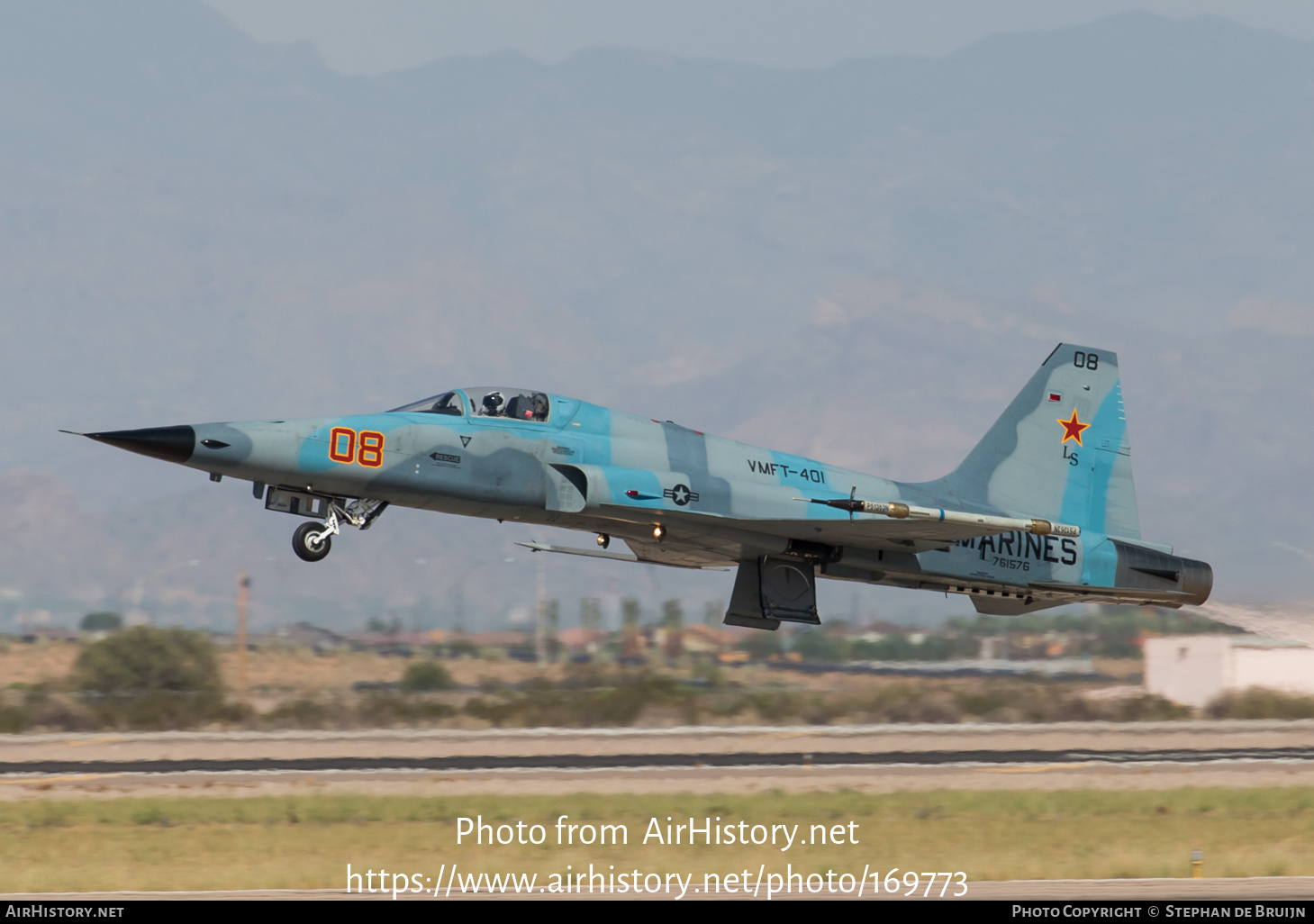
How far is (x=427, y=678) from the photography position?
38.8 meters

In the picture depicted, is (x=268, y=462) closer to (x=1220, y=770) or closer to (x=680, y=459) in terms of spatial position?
(x=680, y=459)

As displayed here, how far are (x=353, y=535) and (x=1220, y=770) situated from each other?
501 feet

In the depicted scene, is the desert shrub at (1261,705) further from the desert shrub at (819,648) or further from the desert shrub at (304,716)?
the desert shrub at (304,716)

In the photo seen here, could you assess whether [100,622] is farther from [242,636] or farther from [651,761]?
[651,761]

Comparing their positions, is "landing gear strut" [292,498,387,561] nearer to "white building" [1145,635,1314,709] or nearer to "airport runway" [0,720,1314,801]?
"airport runway" [0,720,1314,801]

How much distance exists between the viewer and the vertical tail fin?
931 inches

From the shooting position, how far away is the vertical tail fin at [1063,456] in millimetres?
23656

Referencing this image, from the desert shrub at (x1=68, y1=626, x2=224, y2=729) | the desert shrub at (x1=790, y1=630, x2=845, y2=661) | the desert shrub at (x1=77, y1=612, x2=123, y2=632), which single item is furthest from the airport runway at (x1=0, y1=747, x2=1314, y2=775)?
the desert shrub at (x1=77, y1=612, x2=123, y2=632)

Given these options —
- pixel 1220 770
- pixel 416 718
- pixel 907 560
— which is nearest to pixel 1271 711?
pixel 1220 770

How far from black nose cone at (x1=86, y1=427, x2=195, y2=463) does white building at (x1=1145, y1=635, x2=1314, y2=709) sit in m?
23.4

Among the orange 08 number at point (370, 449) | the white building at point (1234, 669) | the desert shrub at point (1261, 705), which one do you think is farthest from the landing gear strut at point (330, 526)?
the white building at point (1234, 669)

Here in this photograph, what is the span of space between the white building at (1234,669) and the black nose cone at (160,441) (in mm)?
23386

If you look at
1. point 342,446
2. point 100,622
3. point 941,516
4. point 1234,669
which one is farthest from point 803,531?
point 100,622

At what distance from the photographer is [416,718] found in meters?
31.6
